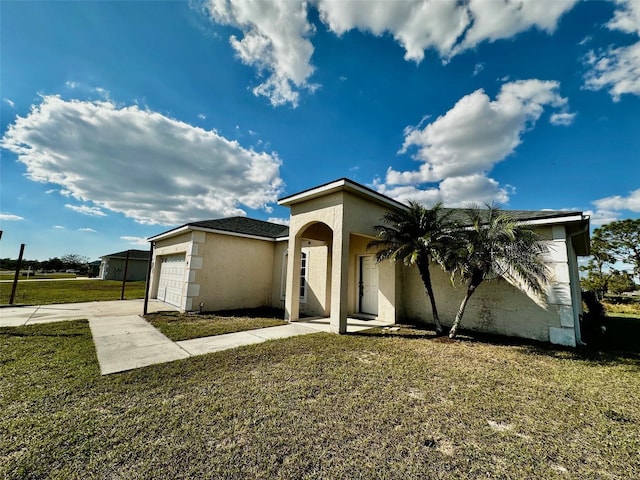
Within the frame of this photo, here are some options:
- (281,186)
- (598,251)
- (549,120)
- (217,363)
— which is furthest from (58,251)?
(598,251)

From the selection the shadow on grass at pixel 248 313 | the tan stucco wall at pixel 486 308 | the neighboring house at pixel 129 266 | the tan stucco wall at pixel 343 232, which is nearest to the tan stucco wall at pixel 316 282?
the tan stucco wall at pixel 343 232

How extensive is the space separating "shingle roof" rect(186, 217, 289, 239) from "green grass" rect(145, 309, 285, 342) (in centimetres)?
362

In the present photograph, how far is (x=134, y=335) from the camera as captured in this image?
21.8ft

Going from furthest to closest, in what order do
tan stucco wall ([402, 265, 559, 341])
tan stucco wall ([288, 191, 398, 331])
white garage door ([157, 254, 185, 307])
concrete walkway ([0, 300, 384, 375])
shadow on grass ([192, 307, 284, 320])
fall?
1. white garage door ([157, 254, 185, 307])
2. shadow on grass ([192, 307, 284, 320])
3. tan stucco wall ([288, 191, 398, 331])
4. tan stucco wall ([402, 265, 559, 341])
5. concrete walkway ([0, 300, 384, 375])

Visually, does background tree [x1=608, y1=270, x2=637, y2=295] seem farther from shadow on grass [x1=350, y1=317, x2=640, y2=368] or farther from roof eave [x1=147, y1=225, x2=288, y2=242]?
roof eave [x1=147, y1=225, x2=288, y2=242]

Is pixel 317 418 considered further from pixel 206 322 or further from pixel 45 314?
pixel 45 314

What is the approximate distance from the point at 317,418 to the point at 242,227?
10.7m

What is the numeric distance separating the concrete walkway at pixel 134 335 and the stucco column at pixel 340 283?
2.11 ft

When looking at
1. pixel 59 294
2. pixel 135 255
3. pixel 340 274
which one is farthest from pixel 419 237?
pixel 135 255

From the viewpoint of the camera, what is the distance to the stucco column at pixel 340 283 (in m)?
7.34

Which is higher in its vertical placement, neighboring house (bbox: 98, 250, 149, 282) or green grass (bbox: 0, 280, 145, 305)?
neighboring house (bbox: 98, 250, 149, 282)

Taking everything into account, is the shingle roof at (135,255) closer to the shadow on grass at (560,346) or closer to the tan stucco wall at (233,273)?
the tan stucco wall at (233,273)

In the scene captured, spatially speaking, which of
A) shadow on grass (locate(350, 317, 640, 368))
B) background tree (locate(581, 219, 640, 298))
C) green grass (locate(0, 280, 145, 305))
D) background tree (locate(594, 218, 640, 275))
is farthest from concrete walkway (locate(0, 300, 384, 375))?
background tree (locate(594, 218, 640, 275))

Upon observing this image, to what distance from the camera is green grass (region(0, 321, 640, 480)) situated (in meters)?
2.21
